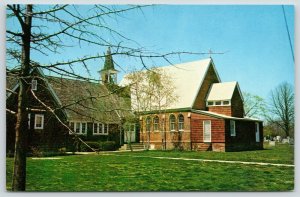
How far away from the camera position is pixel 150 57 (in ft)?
11.1

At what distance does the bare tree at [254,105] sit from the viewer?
6789 millimetres

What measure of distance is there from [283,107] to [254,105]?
23.0 inches

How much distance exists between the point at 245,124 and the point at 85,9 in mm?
3818

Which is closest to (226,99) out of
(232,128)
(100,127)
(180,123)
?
(232,128)

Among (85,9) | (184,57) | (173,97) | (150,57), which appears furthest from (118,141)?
(150,57)

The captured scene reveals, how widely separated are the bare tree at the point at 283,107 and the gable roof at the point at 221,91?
73cm

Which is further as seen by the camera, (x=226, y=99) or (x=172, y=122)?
(x=172, y=122)

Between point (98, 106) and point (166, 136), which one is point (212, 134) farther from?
point (98, 106)

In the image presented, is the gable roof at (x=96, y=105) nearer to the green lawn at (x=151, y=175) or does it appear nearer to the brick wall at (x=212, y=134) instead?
the green lawn at (x=151, y=175)

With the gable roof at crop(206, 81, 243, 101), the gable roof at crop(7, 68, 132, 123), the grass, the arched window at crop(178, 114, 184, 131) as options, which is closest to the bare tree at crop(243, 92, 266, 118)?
the gable roof at crop(206, 81, 243, 101)

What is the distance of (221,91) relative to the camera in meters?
7.75

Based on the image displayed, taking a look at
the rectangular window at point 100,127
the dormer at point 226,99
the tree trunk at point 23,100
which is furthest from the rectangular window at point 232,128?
the tree trunk at point 23,100

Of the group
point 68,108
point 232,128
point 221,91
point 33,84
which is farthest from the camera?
point 221,91

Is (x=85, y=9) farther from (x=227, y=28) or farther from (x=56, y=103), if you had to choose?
(x=227, y=28)
